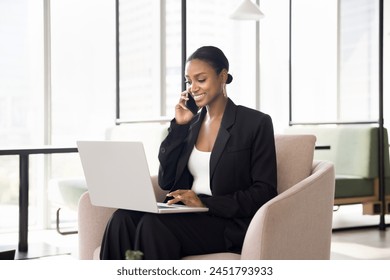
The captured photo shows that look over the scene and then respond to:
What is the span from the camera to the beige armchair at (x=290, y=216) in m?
2.09

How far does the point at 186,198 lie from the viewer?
7.35 feet

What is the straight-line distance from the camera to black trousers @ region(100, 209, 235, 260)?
7.07 ft

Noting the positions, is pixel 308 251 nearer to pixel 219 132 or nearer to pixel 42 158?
pixel 219 132

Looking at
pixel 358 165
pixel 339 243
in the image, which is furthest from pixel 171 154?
Answer: pixel 358 165

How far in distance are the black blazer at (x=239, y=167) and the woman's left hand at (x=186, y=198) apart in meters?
0.03

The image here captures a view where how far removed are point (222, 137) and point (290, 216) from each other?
0.41 metres

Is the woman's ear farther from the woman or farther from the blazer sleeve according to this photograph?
the blazer sleeve

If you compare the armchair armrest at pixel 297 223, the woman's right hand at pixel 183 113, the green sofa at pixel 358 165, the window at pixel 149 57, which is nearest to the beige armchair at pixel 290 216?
the armchair armrest at pixel 297 223

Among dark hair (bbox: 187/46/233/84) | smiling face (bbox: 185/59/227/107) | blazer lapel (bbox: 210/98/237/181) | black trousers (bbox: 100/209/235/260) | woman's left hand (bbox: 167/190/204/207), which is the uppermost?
dark hair (bbox: 187/46/233/84)

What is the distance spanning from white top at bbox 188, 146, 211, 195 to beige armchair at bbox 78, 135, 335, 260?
272 millimetres

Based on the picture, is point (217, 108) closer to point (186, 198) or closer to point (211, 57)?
point (211, 57)

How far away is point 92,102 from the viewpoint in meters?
5.54

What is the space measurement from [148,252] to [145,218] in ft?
0.39

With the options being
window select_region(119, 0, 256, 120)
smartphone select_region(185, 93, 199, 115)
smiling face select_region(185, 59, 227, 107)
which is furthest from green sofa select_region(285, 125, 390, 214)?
smiling face select_region(185, 59, 227, 107)
